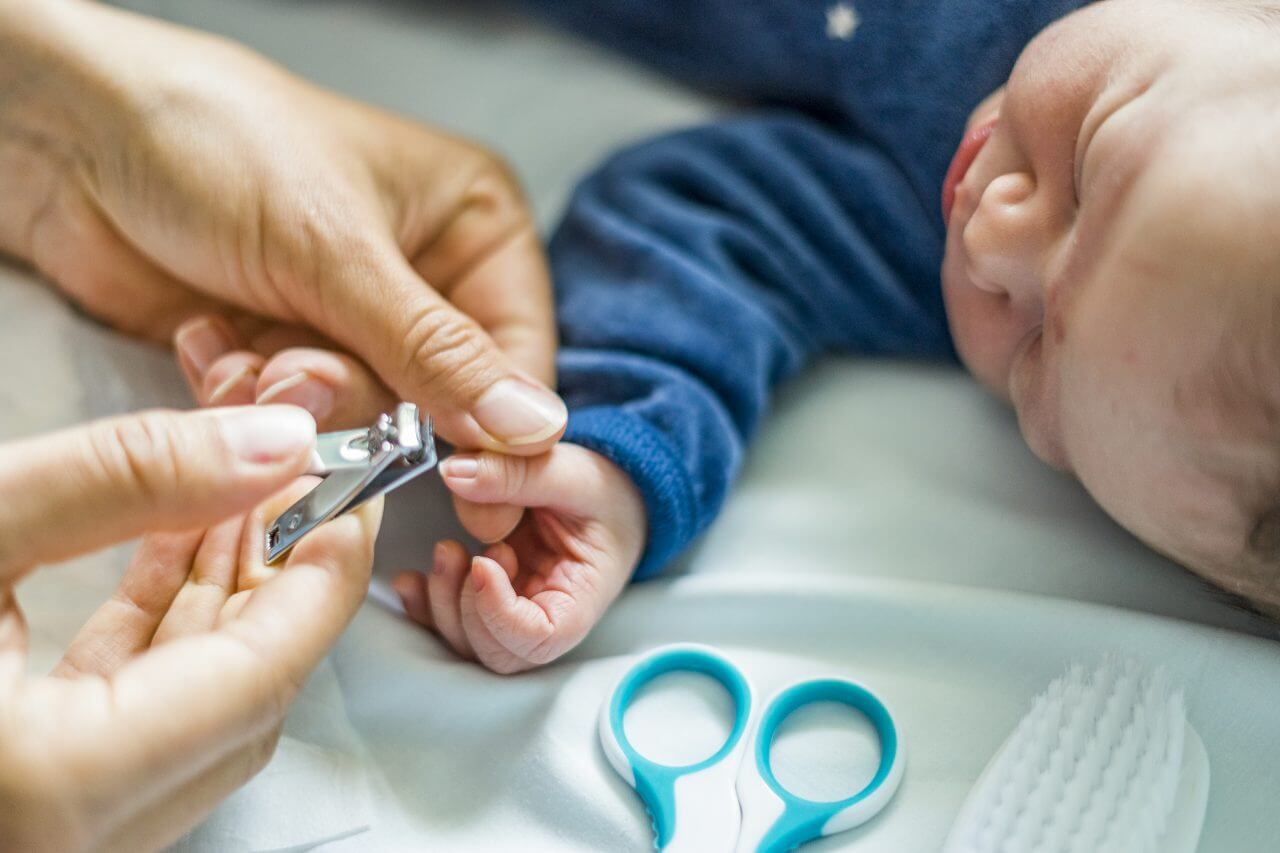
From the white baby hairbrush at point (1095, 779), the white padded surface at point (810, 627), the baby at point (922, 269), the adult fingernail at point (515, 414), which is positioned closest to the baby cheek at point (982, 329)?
the baby at point (922, 269)

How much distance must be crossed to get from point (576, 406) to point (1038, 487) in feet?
1.38

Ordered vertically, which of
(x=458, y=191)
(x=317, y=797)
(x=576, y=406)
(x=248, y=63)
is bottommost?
(x=317, y=797)

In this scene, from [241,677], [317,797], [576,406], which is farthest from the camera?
[576,406]

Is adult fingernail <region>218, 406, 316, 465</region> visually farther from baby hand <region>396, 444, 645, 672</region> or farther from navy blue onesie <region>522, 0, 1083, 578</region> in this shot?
navy blue onesie <region>522, 0, 1083, 578</region>

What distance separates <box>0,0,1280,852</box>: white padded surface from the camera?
29.1 inches

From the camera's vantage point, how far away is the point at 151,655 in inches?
22.3

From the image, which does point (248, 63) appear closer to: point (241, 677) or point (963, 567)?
point (241, 677)

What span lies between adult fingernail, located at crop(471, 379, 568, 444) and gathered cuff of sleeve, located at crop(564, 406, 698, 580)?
0.31ft

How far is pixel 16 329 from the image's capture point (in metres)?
0.90

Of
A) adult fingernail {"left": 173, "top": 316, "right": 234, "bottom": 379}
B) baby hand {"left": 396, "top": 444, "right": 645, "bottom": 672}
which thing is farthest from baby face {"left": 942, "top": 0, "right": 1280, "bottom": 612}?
adult fingernail {"left": 173, "top": 316, "right": 234, "bottom": 379}

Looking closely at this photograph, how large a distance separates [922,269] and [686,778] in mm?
552

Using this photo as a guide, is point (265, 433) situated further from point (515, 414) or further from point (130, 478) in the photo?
point (515, 414)

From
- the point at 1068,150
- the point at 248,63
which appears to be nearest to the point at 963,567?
the point at 1068,150

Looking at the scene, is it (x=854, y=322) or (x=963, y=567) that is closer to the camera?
(x=963, y=567)
